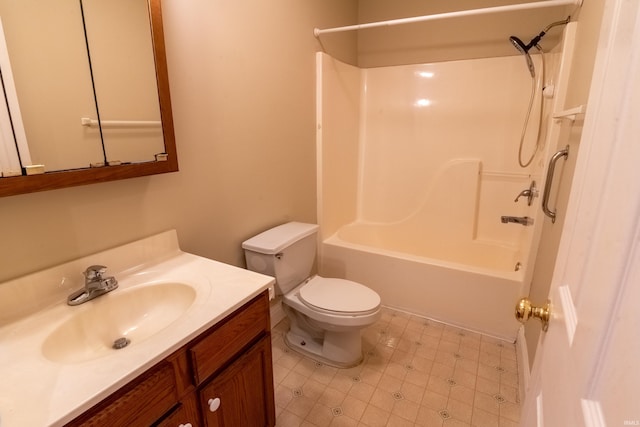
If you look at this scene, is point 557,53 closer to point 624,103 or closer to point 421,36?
point 421,36

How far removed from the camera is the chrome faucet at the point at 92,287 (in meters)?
1.05

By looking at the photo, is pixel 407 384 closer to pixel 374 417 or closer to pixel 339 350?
pixel 374 417

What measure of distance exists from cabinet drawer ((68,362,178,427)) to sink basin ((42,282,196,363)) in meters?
0.16

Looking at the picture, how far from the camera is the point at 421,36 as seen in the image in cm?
259

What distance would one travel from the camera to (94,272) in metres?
1.07

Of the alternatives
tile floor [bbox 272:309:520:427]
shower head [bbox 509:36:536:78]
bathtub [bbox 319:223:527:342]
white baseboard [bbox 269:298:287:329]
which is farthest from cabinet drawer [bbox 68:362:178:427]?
shower head [bbox 509:36:536:78]

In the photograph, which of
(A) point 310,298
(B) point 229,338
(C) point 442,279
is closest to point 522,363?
(C) point 442,279

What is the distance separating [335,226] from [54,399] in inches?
86.3

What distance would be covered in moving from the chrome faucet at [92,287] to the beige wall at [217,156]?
0.36ft

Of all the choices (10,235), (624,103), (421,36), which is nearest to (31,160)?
(10,235)

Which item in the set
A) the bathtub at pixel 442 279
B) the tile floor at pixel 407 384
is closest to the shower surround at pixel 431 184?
the bathtub at pixel 442 279

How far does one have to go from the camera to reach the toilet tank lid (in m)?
1.72

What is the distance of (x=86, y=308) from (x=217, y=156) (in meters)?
0.85

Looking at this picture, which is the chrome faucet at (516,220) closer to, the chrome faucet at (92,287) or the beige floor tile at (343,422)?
the beige floor tile at (343,422)
